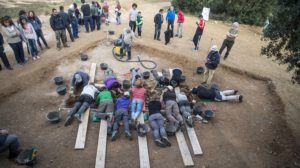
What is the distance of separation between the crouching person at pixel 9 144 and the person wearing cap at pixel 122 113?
258 centimetres

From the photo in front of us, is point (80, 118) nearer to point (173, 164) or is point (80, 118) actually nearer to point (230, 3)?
point (173, 164)

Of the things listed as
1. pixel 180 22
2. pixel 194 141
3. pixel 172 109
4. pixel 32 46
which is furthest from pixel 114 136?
pixel 180 22

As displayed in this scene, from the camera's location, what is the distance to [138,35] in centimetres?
1491

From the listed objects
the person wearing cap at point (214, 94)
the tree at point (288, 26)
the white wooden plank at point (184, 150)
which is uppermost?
the tree at point (288, 26)

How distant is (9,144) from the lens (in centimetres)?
634

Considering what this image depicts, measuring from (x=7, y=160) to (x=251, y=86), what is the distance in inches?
384

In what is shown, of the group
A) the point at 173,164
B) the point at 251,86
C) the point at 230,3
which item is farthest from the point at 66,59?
the point at 230,3

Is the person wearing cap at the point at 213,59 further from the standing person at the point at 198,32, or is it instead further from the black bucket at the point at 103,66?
the black bucket at the point at 103,66

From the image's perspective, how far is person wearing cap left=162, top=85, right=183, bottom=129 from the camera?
7872 millimetres

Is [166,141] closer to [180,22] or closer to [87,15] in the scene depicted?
[180,22]

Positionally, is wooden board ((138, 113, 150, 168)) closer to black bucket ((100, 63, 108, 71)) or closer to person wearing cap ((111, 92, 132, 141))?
person wearing cap ((111, 92, 132, 141))

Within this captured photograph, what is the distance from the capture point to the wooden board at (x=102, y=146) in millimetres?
6713

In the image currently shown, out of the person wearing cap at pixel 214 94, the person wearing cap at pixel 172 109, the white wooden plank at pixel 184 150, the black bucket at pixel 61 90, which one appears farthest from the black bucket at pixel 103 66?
the white wooden plank at pixel 184 150

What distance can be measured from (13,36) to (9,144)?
18.6 feet
